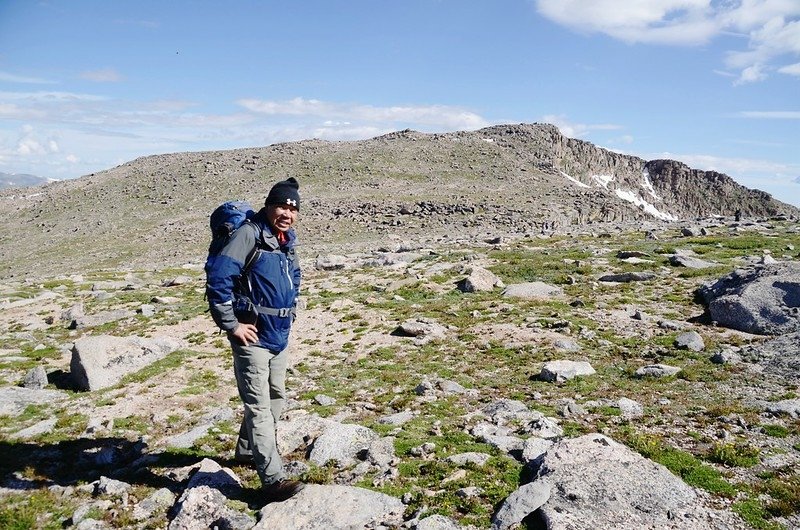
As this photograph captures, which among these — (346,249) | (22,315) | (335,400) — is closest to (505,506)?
(335,400)

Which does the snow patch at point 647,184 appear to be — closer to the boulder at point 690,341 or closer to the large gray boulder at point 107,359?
the boulder at point 690,341

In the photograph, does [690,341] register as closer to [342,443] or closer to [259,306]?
[342,443]

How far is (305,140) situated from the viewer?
359 ft

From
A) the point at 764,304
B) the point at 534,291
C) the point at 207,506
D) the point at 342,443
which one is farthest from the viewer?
the point at 534,291

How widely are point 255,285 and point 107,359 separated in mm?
10043

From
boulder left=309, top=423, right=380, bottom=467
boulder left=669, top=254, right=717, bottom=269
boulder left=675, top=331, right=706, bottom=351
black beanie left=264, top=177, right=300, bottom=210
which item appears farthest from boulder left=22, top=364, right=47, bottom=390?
boulder left=669, top=254, right=717, bottom=269

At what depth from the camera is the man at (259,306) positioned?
7.25m

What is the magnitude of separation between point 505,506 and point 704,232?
4689 centimetres

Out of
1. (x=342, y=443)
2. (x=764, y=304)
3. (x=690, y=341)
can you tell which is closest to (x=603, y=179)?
(x=764, y=304)

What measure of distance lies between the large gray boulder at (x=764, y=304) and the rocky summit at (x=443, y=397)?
8cm

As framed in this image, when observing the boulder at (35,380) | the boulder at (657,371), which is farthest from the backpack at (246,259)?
the boulder at (35,380)

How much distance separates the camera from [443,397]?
12.2 metres

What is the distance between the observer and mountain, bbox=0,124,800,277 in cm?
5941

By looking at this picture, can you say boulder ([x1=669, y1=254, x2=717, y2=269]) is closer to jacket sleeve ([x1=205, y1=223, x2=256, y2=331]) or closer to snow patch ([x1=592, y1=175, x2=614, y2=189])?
jacket sleeve ([x1=205, y1=223, x2=256, y2=331])
